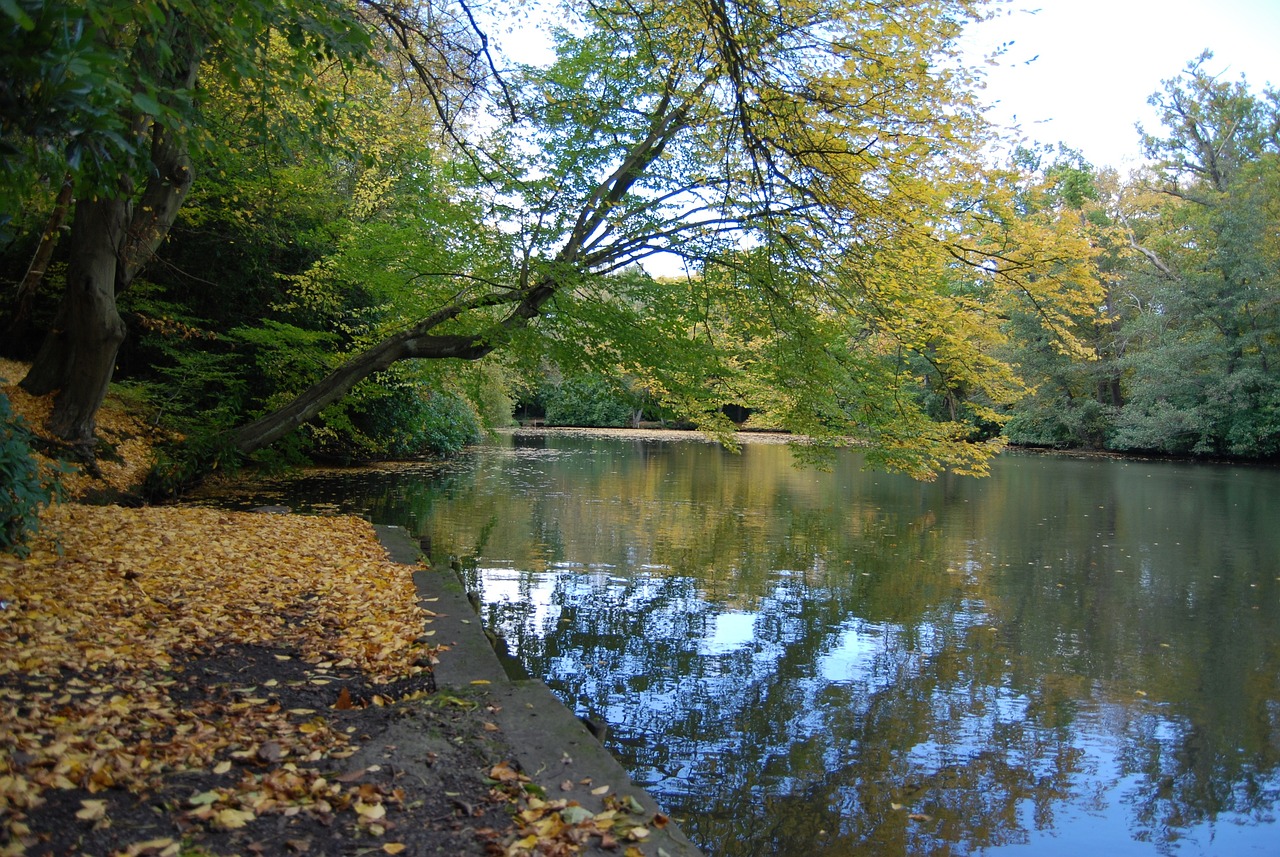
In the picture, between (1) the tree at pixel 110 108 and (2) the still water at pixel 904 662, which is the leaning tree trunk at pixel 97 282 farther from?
(2) the still water at pixel 904 662

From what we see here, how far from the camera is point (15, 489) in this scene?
4.40m

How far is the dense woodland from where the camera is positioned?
443cm

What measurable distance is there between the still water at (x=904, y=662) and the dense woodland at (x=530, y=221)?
1741 mm

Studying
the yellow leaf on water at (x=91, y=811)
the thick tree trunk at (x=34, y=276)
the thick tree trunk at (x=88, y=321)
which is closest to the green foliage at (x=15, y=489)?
the yellow leaf on water at (x=91, y=811)

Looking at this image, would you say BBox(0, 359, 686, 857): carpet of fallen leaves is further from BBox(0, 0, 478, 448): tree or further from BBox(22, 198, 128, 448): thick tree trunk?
BBox(22, 198, 128, 448): thick tree trunk

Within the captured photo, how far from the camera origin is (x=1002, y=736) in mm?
4629

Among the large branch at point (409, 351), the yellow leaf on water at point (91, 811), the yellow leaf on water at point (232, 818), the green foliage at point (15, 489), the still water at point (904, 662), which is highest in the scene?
the large branch at point (409, 351)

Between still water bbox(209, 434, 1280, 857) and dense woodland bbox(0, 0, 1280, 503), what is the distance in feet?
5.71

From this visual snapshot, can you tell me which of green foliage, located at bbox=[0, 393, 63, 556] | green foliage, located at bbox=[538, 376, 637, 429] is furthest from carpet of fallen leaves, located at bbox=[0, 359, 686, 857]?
green foliage, located at bbox=[538, 376, 637, 429]

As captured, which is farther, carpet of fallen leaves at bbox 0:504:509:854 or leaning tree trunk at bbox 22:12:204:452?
leaning tree trunk at bbox 22:12:204:452

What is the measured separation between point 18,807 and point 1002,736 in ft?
14.7

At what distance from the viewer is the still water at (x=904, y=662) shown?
382 centimetres

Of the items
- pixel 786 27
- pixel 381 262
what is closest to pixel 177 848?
pixel 786 27

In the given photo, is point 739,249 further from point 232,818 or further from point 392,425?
point 392,425
